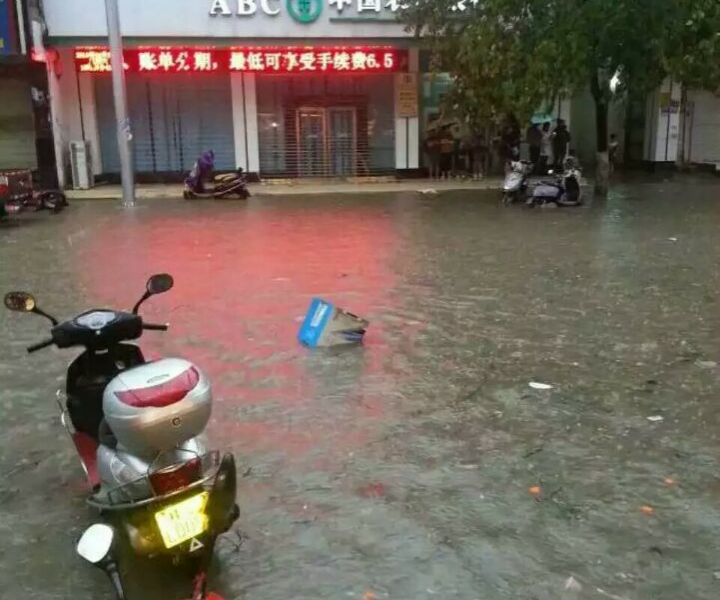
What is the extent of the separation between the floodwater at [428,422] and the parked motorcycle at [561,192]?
553 cm

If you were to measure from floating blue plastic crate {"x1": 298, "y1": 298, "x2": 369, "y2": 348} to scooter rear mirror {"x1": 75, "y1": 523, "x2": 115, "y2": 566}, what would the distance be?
3.62 meters

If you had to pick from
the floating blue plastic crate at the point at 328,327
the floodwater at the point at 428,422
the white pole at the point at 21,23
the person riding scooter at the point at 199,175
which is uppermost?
the white pole at the point at 21,23

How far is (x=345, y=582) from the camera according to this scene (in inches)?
125

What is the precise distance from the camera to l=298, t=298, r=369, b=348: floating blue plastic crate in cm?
631

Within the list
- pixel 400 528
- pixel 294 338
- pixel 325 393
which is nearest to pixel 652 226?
pixel 294 338

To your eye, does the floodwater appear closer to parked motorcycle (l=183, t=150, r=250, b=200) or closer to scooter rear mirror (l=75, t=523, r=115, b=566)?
scooter rear mirror (l=75, t=523, r=115, b=566)

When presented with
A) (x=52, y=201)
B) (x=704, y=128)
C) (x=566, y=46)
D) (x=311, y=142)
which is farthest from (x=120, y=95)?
(x=704, y=128)

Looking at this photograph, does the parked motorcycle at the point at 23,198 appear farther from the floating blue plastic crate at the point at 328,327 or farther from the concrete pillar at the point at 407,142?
the floating blue plastic crate at the point at 328,327

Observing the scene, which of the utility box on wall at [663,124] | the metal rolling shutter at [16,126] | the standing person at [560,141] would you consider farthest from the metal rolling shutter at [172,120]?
the utility box on wall at [663,124]

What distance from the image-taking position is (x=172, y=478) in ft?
9.71

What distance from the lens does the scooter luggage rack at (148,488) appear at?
294 cm

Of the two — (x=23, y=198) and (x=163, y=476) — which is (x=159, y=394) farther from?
(x=23, y=198)

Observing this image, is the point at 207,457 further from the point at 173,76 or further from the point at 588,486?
the point at 173,76

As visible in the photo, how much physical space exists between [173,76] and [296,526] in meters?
20.2
